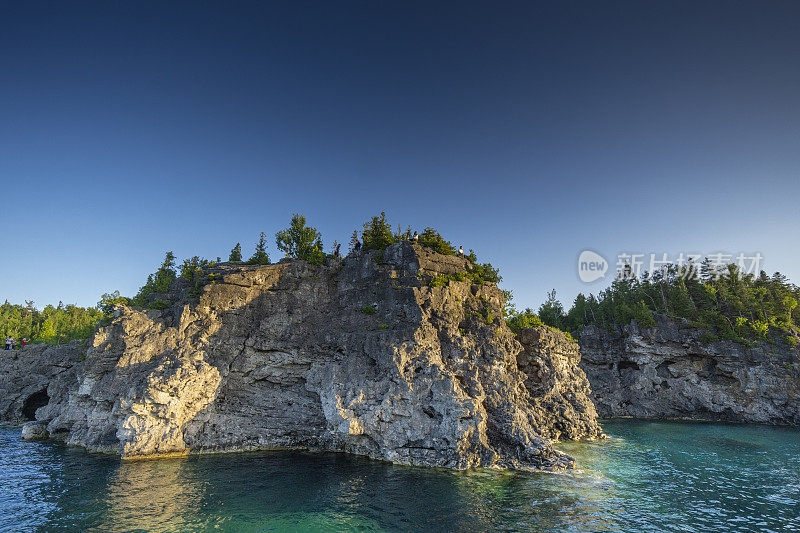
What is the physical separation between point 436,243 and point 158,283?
34552mm

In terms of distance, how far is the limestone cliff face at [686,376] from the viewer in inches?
2121

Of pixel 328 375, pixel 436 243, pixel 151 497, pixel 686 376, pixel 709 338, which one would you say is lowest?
pixel 151 497

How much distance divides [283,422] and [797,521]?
3379 cm

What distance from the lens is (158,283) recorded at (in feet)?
147

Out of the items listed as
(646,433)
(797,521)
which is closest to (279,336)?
(797,521)

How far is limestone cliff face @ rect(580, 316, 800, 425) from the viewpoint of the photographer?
53875mm

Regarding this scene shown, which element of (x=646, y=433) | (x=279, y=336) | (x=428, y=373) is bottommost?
(x=646, y=433)

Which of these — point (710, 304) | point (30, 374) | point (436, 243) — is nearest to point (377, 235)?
point (436, 243)

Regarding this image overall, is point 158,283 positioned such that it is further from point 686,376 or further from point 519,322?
point 686,376

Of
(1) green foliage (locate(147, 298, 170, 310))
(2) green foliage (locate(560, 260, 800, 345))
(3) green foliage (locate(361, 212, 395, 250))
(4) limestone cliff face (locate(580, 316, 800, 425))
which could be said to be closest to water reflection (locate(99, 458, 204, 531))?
(1) green foliage (locate(147, 298, 170, 310))

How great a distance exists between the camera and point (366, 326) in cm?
3391

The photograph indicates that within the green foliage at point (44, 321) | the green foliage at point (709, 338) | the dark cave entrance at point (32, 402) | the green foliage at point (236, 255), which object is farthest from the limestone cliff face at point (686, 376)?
the green foliage at point (44, 321)

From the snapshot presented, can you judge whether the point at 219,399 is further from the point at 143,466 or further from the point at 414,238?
the point at 414,238

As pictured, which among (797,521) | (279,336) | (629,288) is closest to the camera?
(797,521)
